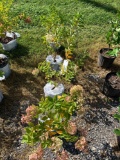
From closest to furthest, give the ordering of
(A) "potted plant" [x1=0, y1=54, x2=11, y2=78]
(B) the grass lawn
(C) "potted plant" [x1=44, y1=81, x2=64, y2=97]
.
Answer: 1. (C) "potted plant" [x1=44, y1=81, x2=64, y2=97]
2. (B) the grass lawn
3. (A) "potted plant" [x1=0, y1=54, x2=11, y2=78]

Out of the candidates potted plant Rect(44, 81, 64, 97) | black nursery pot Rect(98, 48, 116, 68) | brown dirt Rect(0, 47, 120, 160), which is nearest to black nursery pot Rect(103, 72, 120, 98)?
brown dirt Rect(0, 47, 120, 160)

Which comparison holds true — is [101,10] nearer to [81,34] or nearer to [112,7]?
[112,7]

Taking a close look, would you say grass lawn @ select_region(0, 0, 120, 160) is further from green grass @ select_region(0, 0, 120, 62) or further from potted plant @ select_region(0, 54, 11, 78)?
potted plant @ select_region(0, 54, 11, 78)

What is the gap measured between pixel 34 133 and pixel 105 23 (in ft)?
15.9

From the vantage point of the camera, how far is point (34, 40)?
5812 mm

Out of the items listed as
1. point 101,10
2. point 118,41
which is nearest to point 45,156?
point 118,41

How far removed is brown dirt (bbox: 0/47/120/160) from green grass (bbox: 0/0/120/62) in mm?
511

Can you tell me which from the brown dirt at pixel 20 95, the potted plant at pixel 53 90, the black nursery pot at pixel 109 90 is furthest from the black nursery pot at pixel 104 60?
the potted plant at pixel 53 90

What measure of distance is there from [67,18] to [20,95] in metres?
3.06

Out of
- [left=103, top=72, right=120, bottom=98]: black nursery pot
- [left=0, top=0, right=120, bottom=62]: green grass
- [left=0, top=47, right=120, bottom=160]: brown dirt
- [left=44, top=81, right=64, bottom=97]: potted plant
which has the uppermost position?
[left=0, top=0, right=120, bottom=62]: green grass

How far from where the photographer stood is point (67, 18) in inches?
259

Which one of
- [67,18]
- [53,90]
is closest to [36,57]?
[53,90]

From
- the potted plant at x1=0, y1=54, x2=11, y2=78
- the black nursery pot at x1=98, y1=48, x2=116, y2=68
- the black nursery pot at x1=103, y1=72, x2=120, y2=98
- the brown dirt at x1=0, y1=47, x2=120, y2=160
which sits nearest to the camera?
the brown dirt at x1=0, y1=47, x2=120, y2=160

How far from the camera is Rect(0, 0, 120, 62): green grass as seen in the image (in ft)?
18.5
